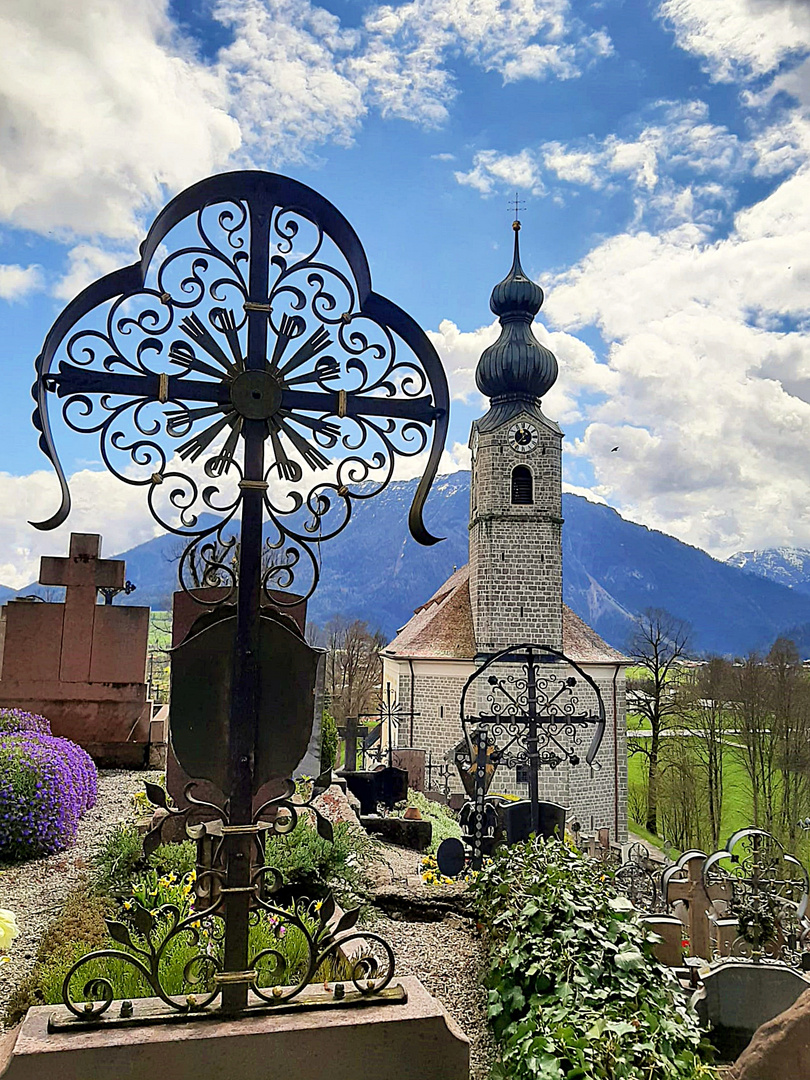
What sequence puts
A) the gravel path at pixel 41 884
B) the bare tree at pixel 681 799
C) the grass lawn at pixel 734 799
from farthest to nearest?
1. the grass lawn at pixel 734 799
2. the bare tree at pixel 681 799
3. the gravel path at pixel 41 884

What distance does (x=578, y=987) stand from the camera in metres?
3.66

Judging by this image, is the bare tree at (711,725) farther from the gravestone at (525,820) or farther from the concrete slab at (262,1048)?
the concrete slab at (262,1048)

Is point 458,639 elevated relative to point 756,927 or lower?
elevated

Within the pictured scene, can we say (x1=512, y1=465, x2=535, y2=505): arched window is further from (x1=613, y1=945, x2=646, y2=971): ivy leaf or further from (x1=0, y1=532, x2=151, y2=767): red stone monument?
(x1=613, y1=945, x2=646, y2=971): ivy leaf

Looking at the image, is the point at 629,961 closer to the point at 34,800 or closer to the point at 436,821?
→ the point at 34,800

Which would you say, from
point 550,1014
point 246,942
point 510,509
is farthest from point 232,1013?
point 510,509

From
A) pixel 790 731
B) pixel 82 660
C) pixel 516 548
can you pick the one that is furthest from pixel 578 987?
pixel 790 731

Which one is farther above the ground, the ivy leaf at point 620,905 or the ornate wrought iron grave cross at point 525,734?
the ornate wrought iron grave cross at point 525,734

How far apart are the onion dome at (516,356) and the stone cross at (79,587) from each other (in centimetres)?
1847

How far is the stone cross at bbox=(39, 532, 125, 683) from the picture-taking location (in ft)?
35.6

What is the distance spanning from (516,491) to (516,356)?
15.2ft

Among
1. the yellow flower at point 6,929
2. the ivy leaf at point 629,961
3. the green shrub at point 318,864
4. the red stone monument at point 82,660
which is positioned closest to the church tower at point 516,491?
the red stone monument at point 82,660

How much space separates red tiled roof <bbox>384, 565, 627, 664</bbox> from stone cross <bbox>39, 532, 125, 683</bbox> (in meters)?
15.5

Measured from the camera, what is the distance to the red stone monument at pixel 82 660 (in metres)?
10.7
